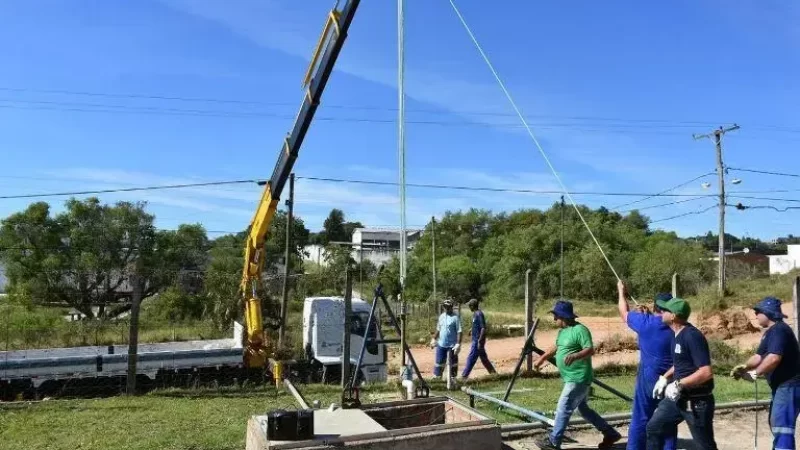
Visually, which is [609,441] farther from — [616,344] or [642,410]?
[616,344]

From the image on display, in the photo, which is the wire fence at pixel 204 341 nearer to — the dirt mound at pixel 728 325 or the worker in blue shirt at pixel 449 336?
the dirt mound at pixel 728 325

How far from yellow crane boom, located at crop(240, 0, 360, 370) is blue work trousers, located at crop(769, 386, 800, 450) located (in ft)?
30.4

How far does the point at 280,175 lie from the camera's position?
15.2m

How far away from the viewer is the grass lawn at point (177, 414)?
7453mm

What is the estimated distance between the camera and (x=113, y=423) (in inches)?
334

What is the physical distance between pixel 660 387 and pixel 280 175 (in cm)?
1095

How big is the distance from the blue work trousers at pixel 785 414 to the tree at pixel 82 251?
93.8ft

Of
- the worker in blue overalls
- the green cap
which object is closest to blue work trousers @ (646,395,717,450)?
the worker in blue overalls

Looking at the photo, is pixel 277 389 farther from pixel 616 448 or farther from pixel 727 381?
pixel 727 381

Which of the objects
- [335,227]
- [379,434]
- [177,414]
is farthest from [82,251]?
[335,227]

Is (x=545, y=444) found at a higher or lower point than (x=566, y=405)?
lower

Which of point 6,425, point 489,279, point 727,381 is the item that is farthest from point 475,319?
point 489,279

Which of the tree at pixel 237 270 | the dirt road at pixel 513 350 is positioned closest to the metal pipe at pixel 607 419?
the dirt road at pixel 513 350

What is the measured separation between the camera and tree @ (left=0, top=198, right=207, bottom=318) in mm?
32031
